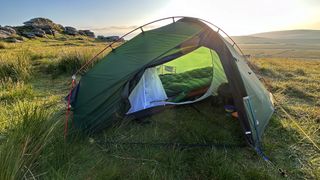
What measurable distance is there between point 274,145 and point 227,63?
136cm

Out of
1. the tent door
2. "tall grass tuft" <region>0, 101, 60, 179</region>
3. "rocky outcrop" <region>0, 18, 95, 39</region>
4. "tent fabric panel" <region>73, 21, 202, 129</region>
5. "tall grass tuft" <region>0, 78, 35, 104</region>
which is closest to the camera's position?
"tall grass tuft" <region>0, 101, 60, 179</region>

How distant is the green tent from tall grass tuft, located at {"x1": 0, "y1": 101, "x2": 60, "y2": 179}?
617 millimetres

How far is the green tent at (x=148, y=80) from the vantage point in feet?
10.3

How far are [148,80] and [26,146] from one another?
2253 mm

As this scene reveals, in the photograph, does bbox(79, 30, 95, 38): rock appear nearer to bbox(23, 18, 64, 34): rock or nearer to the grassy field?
bbox(23, 18, 64, 34): rock

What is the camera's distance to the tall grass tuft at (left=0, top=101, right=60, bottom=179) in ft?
6.52

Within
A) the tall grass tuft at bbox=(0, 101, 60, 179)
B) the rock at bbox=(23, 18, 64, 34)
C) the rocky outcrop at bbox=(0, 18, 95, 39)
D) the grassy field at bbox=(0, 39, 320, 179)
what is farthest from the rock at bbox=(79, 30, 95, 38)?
the tall grass tuft at bbox=(0, 101, 60, 179)

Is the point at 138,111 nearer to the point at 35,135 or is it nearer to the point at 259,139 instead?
the point at 35,135

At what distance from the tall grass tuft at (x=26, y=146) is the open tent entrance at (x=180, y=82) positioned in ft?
4.55

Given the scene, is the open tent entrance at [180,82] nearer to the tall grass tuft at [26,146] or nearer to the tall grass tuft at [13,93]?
the tall grass tuft at [26,146]

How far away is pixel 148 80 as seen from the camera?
13.5ft

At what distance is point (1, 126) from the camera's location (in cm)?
336

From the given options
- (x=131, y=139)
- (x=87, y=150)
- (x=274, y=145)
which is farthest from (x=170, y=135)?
(x=274, y=145)

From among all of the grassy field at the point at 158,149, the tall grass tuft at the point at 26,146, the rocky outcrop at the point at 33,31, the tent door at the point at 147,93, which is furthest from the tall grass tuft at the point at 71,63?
the rocky outcrop at the point at 33,31
